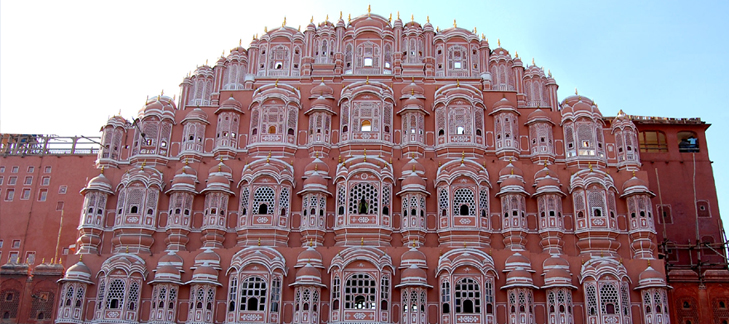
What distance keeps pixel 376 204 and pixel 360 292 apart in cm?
495

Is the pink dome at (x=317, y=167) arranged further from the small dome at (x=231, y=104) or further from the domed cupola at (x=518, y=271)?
the domed cupola at (x=518, y=271)

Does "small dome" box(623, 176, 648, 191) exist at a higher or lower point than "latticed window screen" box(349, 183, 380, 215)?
higher

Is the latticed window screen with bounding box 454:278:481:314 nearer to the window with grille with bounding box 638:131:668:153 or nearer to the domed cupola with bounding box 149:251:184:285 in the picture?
the domed cupola with bounding box 149:251:184:285

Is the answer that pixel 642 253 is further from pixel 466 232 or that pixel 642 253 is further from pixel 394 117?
pixel 394 117

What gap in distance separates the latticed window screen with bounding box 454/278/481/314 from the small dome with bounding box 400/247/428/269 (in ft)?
6.19

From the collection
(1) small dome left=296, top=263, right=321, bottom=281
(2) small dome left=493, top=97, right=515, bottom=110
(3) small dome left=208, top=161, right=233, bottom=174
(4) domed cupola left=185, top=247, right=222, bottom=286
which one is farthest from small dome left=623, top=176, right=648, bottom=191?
(4) domed cupola left=185, top=247, right=222, bottom=286

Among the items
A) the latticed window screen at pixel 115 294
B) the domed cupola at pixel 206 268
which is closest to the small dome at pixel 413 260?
the domed cupola at pixel 206 268

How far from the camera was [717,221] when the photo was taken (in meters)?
43.0

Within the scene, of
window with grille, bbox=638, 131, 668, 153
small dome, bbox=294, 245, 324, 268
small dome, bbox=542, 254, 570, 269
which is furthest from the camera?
window with grille, bbox=638, 131, 668, 153

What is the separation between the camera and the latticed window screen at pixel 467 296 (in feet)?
110

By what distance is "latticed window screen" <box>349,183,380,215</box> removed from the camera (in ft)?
120

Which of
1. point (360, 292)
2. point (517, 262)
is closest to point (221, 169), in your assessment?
point (360, 292)

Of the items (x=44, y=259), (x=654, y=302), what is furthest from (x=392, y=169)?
(x=44, y=259)

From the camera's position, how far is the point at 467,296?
33781mm
